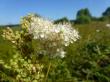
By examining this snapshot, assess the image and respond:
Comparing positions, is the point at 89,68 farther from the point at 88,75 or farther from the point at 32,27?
the point at 32,27

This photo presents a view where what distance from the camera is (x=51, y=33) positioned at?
168 inches

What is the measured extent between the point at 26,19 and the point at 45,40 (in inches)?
11.7

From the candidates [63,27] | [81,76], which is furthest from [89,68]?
[63,27]

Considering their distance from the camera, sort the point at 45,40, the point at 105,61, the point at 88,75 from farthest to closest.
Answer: the point at 105,61
the point at 88,75
the point at 45,40

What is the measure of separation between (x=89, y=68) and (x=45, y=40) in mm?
6992

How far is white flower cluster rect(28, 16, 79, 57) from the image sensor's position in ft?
14.0

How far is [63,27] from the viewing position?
443 centimetres

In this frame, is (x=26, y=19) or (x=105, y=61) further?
(x=105, y=61)

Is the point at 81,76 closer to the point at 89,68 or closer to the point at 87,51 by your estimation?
the point at 89,68

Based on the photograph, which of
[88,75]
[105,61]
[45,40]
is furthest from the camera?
[105,61]

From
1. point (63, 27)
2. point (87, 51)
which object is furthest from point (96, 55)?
point (63, 27)

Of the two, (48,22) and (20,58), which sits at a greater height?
(48,22)

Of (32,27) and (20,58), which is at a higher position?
(32,27)

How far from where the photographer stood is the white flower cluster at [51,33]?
427 cm
